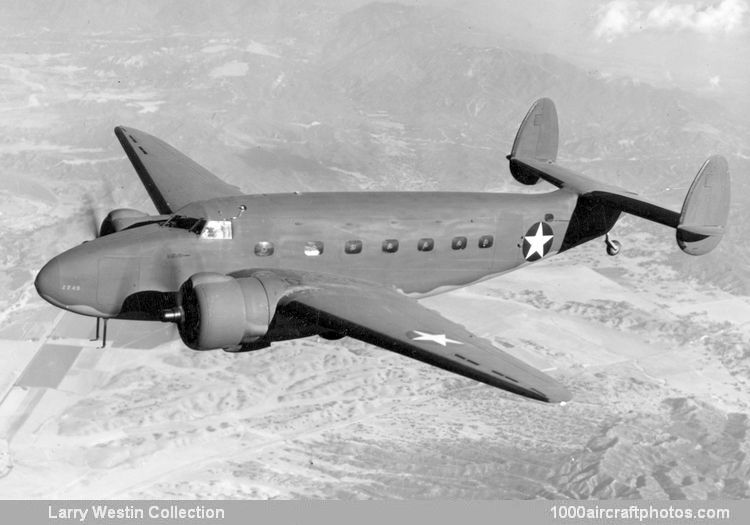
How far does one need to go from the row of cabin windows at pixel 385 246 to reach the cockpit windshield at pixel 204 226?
3.74ft

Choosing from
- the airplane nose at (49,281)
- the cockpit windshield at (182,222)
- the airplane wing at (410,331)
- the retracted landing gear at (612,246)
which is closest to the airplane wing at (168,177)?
the cockpit windshield at (182,222)

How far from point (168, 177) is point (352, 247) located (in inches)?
418

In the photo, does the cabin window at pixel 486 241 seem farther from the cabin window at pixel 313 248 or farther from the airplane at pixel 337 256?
the cabin window at pixel 313 248

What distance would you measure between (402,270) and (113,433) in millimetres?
50134

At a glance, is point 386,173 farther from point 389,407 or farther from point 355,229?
point 355,229

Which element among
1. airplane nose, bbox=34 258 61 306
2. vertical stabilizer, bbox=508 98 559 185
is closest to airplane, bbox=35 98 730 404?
airplane nose, bbox=34 258 61 306

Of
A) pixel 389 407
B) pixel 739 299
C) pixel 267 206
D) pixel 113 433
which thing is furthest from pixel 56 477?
pixel 739 299

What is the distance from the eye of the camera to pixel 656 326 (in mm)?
99438

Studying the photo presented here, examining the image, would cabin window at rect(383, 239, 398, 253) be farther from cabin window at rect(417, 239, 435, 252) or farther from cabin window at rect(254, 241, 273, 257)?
cabin window at rect(254, 241, 273, 257)

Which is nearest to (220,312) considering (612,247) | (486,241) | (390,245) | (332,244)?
(332,244)

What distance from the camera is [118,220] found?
26.1 m

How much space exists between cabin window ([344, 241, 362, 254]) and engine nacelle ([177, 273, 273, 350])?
454cm

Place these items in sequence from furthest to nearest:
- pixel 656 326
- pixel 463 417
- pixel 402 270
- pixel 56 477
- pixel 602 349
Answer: pixel 656 326
pixel 602 349
pixel 463 417
pixel 56 477
pixel 402 270

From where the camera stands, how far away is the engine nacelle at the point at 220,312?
21.5 metres
